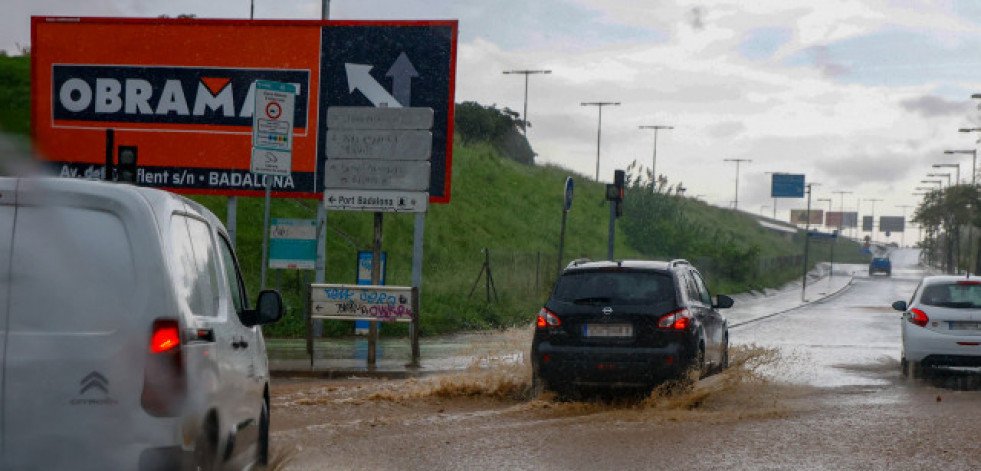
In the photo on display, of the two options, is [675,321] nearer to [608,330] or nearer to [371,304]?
[608,330]

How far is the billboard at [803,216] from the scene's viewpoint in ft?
534

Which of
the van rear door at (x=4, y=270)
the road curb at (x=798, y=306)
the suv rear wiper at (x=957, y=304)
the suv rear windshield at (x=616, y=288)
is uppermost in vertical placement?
the van rear door at (x=4, y=270)

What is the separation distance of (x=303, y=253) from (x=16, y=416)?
16.3m

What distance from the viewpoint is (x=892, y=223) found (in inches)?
6954

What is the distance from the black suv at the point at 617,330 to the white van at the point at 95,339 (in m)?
7.55

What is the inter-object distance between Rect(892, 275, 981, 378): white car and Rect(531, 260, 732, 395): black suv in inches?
194

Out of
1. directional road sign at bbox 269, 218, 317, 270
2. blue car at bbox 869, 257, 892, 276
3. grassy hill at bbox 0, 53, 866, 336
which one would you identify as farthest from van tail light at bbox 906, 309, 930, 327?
blue car at bbox 869, 257, 892, 276

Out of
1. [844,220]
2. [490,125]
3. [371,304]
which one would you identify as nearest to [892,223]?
[844,220]

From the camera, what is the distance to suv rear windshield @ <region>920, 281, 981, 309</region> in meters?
16.2

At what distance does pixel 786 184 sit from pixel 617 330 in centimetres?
7453

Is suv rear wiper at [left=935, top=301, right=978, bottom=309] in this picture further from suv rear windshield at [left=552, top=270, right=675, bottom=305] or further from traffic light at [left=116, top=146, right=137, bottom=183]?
traffic light at [left=116, top=146, right=137, bottom=183]

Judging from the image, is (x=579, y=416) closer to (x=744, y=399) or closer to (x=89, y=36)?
(x=744, y=399)

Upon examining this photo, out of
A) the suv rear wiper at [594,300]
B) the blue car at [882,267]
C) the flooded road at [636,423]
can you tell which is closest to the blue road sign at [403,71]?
the flooded road at [636,423]

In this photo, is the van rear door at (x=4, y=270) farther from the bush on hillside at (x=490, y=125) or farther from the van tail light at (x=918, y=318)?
the bush on hillside at (x=490, y=125)
